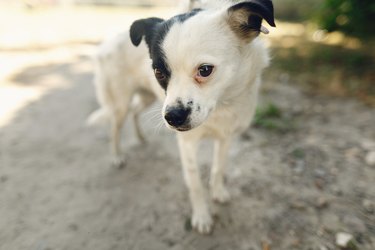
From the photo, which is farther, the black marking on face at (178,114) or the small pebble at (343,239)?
the small pebble at (343,239)

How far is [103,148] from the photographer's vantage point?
359cm

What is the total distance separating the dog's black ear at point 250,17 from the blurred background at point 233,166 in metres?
1.50

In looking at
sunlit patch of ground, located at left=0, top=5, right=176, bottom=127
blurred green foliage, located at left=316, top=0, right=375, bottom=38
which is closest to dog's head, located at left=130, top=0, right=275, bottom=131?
sunlit patch of ground, located at left=0, top=5, right=176, bottom=127

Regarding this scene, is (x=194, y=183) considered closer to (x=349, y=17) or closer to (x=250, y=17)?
(x=250, y=17)

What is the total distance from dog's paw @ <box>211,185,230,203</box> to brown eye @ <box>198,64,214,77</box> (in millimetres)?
1320

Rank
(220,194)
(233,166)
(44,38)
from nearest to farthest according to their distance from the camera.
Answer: (220,194) → (233,166) → (44,38)

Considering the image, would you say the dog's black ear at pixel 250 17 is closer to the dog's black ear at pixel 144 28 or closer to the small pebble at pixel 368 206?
the dog's black ear at pixel 144 28

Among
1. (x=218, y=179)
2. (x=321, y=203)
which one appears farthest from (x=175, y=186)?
(x=321, y=203)

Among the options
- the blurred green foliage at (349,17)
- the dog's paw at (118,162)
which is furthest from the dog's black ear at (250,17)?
the blurred green foliage at (349,17)

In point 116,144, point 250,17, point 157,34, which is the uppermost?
point 250,17

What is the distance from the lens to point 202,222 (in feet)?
7.97

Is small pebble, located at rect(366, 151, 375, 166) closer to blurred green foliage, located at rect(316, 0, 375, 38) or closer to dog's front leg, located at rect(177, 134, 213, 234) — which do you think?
dog's front leg, located at rect(177, 134, 213, 234)

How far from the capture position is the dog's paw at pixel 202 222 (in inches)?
94.9

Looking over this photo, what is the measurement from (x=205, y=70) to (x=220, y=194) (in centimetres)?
138
